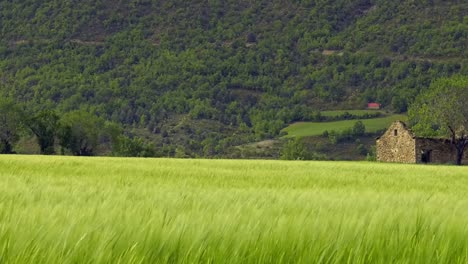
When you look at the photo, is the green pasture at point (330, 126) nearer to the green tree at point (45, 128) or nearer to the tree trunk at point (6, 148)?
the green tree at point (45, 128)

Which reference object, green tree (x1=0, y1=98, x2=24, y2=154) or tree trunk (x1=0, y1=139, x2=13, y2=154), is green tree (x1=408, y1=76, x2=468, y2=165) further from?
green tree (x1=0, y1=98, x2=24, y2=154)

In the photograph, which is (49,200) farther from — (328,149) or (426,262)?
(328,149)

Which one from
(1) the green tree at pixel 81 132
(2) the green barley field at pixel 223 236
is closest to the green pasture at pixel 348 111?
(1) the green tree at pixel 81 132

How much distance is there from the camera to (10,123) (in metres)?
95.2

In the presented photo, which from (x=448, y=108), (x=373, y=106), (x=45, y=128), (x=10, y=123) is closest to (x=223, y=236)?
(x=448, y=108)

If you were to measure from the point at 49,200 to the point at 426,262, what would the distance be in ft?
9.40

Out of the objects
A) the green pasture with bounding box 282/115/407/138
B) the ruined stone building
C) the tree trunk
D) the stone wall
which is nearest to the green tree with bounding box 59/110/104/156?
the tree trunk

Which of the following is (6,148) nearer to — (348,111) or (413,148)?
(413,148)

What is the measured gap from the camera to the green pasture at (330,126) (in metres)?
159

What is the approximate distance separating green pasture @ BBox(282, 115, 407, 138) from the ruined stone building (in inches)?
3308

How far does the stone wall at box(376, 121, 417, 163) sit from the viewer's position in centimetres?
6801

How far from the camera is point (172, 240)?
3252 millimetres

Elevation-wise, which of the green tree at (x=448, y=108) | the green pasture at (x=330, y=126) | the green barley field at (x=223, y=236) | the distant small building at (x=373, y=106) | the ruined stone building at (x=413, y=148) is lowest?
the green pasture at (x=330, y=126)

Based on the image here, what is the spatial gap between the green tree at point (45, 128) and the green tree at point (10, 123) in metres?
3.55
